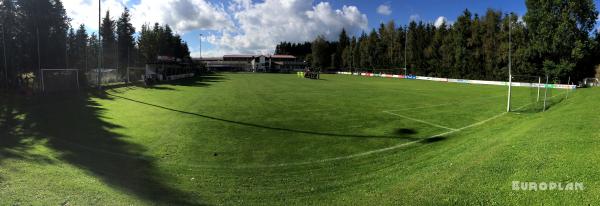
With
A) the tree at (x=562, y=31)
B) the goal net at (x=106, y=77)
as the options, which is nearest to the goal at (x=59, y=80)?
the goal net at (x=106, y=77)

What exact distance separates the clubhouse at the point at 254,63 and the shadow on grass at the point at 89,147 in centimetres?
12667

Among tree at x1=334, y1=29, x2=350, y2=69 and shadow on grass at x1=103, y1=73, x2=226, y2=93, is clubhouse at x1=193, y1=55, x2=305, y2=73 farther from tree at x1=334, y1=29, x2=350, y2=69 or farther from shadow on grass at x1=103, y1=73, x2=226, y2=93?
shadow on grass at x1=103, y1=73, x2=226, y2=93

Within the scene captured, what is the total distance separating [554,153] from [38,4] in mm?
42199

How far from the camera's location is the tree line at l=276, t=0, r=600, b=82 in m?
47.4

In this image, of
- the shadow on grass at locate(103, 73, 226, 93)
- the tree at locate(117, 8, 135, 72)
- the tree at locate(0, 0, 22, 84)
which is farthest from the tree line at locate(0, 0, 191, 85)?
the tree at locate(117, 8, 135, 72)

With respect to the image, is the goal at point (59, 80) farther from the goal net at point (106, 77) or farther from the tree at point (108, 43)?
the tree at point (108, 43)

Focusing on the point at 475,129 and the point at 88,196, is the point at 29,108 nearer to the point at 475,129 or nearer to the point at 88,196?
the point at 88,196

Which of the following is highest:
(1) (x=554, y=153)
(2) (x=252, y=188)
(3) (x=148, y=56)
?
(3) (x=148, y=56)

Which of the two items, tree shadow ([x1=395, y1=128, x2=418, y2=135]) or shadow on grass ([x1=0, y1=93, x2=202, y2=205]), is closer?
shadow on grass ([x1=0, y1=93, x2=202, y2=205])

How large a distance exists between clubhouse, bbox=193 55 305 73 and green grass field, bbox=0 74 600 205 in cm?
12847

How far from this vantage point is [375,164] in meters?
10.0

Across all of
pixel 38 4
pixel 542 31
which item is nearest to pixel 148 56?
pixel 38 4

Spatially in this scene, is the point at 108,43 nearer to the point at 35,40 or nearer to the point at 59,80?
the point at 35,40

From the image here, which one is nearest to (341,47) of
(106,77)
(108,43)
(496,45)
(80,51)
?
(496,45)
